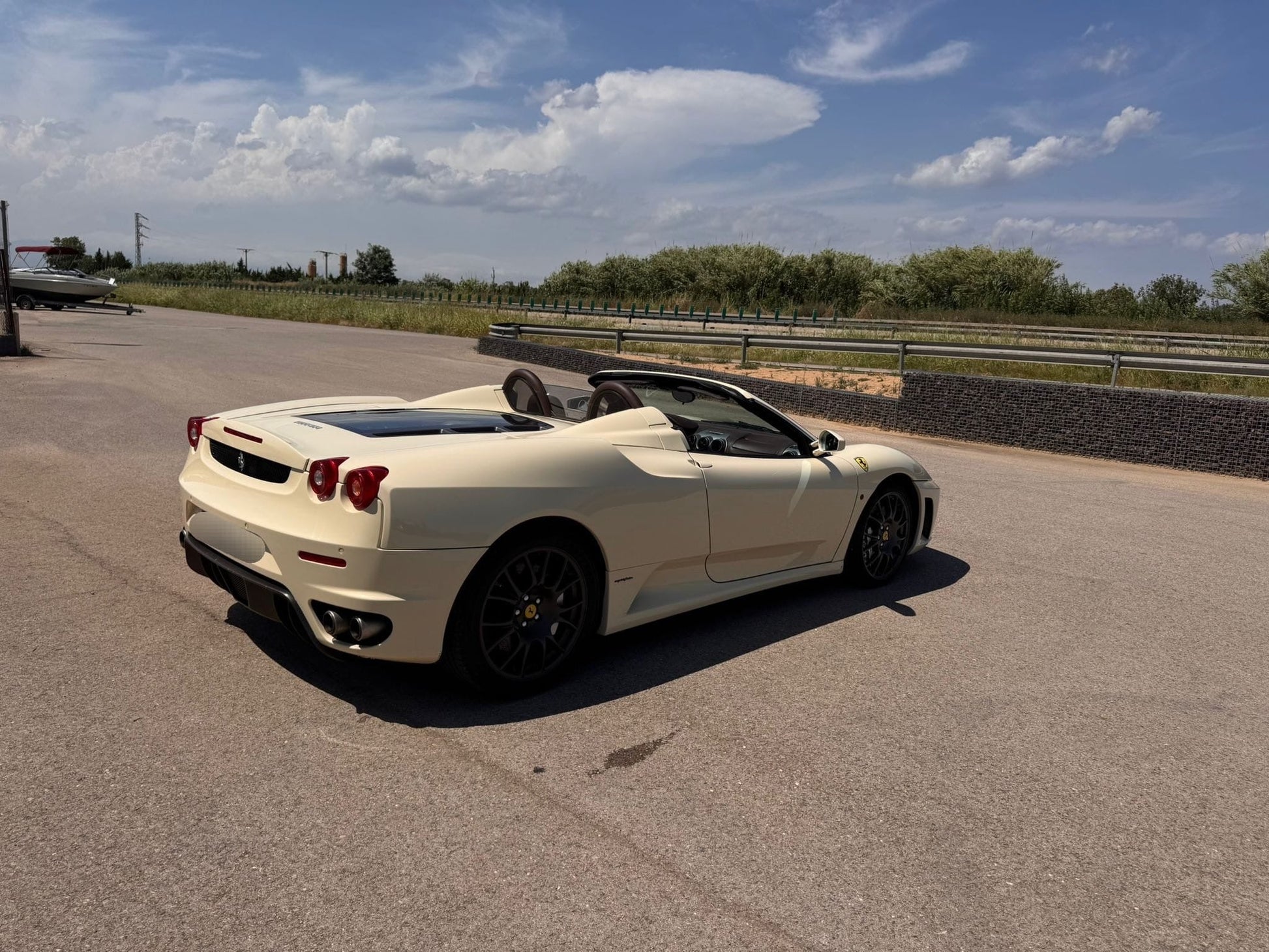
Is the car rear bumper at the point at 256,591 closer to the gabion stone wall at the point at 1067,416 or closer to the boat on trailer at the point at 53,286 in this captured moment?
the gabion stone wall at the point at 1067,416

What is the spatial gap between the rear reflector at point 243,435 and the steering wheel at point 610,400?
5.14 feet

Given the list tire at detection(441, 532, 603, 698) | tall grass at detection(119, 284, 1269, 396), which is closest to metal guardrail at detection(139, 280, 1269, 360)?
tall grass at detection(119, 284, 1269, 396)

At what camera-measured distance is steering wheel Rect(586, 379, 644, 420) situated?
466 cm

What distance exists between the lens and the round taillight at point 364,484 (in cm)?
335

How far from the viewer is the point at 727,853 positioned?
278cm

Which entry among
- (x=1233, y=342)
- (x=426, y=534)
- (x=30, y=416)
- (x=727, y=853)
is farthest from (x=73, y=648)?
(x=1233, y=342)

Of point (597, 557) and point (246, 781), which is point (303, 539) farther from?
point (597, 557)

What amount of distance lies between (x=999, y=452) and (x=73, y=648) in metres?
11.7

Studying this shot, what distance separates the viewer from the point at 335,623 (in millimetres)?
3422

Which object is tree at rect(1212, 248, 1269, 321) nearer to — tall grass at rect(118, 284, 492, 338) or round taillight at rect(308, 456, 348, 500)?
tall grass at rect(118, 284, 492, 338)

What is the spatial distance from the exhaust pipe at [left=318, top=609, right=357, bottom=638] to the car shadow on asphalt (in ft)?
0.66

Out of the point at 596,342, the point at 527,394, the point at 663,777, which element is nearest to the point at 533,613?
the point at 663,777

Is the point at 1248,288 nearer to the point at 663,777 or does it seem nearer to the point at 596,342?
the point at 596,342

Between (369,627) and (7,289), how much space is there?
16805 millimetres
